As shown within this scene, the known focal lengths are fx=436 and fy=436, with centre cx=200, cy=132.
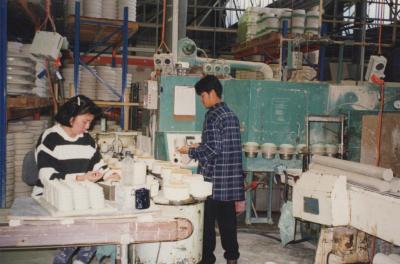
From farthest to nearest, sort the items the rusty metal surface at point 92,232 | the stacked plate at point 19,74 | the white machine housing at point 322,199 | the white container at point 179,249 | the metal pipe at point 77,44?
the metal pipe at point 77,44 → the stacked plate at point 19,74 → the white machine housing at point 322,199 → the white container at point 179,249 → the rusty metal surface at point 92,232

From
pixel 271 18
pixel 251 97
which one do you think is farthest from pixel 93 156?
pixel 271 18

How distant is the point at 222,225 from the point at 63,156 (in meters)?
1.74

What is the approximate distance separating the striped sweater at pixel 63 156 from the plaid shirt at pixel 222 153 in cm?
104

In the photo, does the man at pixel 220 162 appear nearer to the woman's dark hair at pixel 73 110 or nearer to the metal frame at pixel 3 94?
the woman's dark hair at pixel 73 110

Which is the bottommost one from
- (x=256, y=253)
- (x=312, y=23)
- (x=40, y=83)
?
(x=256, y=253)

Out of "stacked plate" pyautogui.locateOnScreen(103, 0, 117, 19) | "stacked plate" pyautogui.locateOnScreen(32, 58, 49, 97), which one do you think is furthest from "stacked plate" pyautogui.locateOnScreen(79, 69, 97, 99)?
"stacked plate" pyautogui.locateOnScreen(103, 0, 117, 19)

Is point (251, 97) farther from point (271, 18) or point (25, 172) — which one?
point (25, 172)

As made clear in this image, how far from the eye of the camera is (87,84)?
7.20 m

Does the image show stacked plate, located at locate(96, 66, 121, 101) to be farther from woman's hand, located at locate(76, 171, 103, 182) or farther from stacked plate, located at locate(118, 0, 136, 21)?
woman's hand, located at locate(76, 171, 103, 182)

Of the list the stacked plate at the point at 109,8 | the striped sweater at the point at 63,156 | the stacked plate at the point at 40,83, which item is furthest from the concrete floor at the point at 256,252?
the stacked plate at the point at 109,8

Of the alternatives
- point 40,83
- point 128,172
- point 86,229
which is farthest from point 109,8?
point 86,229

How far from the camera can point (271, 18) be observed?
25.6 feet

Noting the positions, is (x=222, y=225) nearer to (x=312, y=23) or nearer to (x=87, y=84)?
(x=87, y=84)

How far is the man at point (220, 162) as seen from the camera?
13.9ft
